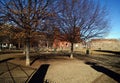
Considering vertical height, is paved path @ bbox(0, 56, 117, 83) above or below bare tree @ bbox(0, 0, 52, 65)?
below

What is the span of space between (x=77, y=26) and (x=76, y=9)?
246 centimetres

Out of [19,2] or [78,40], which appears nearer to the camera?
[19,2]

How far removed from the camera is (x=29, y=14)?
60.9 ft

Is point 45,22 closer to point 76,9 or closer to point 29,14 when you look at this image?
point 29,14

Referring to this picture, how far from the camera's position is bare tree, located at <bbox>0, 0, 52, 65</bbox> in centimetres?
1822

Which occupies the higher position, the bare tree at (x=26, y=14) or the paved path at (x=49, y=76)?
the bare tree at (x=26, y=14)

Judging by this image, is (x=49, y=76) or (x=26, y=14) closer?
(x=49, y=76)

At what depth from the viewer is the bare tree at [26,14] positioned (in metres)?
18.2

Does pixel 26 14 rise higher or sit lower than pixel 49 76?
higher

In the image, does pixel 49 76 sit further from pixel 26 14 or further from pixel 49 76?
pixel 26 14

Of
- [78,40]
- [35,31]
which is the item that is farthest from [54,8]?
[78,40]

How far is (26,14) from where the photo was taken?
18.5 m

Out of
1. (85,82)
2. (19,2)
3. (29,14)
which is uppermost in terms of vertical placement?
(19,2)

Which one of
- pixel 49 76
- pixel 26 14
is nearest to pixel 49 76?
pixel 49 76
